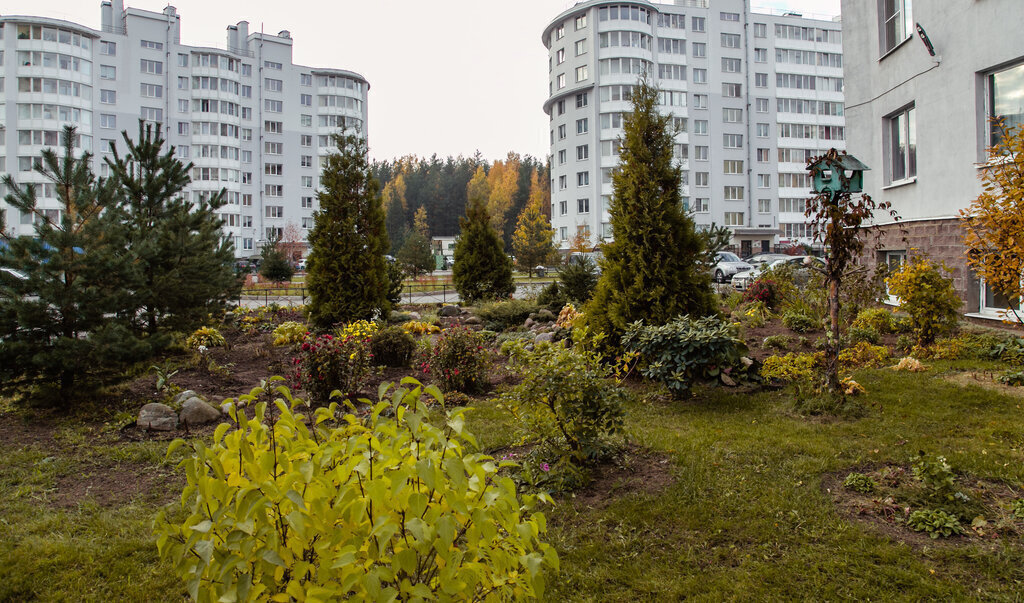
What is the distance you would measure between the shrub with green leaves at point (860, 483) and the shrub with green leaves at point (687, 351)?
2.33m

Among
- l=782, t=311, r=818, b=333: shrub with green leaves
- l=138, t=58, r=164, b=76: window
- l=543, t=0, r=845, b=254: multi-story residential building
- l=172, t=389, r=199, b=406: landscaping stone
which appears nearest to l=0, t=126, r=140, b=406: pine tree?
l=172, t=389, r=199, b=406: landscaping stone

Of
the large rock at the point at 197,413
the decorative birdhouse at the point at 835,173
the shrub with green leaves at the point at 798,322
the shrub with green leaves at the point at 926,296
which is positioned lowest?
the large rock at the point at 197,413

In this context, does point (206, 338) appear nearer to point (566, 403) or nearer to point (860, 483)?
point (566, 403)

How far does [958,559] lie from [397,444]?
127 inches

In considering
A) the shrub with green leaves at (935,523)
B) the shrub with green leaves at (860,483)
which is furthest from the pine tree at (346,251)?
the shrub with green leaves at (935,523)

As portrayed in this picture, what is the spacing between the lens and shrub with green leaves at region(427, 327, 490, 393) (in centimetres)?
820

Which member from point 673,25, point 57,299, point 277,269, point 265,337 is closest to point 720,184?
point 673,25

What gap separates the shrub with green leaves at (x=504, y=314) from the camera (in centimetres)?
1438

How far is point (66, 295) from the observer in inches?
273

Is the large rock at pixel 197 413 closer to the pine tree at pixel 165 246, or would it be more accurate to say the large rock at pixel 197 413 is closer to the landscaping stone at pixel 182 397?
the landscaping stone at pixel 182 397

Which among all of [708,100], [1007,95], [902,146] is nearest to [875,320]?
[1007,95]

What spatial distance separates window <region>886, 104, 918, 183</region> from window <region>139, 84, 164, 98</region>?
6339 centimetres

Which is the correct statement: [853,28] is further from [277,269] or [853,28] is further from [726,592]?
[277,269]

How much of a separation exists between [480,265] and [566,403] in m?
14.8
